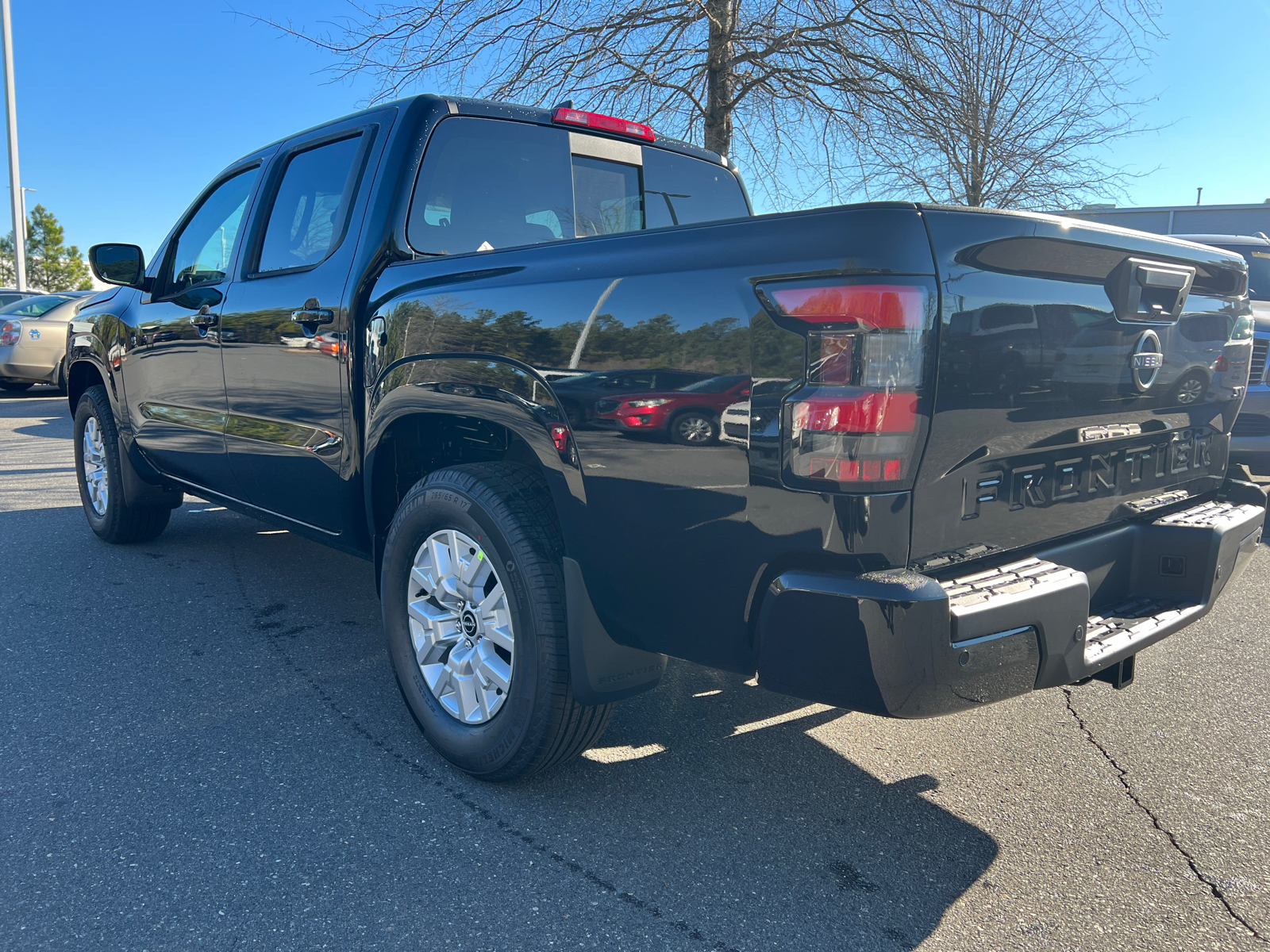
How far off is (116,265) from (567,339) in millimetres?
3232

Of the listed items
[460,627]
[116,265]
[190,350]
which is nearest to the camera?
[460,627]

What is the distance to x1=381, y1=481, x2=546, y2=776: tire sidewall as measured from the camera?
2.51m

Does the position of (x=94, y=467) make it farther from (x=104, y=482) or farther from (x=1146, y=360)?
(x=1146, y=360)

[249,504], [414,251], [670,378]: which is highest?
[414,251]

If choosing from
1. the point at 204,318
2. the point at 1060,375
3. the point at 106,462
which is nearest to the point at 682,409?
the point at 1060,375

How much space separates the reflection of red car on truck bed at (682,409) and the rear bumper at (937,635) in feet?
1.25

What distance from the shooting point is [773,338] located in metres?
1.96

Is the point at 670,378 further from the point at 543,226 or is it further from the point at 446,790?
the point at 543,226

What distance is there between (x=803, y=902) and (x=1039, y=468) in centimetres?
116

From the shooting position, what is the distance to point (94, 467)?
5.50m

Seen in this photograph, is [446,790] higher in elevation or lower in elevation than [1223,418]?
lower

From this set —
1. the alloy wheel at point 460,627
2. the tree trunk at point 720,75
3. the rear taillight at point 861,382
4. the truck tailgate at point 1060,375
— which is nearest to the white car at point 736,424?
the rear taillight at point 861,382

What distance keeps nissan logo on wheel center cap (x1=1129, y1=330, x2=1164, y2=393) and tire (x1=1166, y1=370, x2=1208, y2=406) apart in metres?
0.17

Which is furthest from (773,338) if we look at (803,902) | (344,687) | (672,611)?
(344,687)
